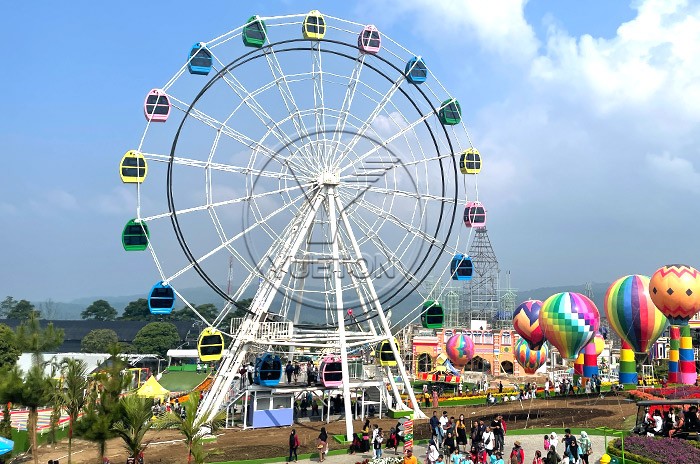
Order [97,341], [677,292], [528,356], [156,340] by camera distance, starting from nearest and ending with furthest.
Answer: [677,292] → [528,356] → [97,341] → [156,340]

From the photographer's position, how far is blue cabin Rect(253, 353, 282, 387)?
33812 mm

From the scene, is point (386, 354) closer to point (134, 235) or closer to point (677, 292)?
point (134, 235)

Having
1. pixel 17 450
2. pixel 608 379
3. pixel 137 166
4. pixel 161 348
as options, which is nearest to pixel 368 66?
pixel 137 166

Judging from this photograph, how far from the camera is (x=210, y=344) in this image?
3042 centimetres

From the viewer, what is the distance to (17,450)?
3047cm

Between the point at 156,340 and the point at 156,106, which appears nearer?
A: the point at 156,106

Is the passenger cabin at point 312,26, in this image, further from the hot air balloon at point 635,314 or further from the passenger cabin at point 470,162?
the hot air balloon at point 635,314

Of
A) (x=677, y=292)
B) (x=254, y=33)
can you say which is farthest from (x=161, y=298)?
(x=677, y=292)

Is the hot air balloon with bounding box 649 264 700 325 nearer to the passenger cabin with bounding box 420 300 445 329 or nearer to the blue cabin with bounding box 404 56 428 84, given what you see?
the passenger cabin with bounding box 420 300 445 329

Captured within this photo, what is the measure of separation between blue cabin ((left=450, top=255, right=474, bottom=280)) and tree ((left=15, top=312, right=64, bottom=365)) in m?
20.5

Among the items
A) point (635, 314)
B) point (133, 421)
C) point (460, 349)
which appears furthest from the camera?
point (460, 349)

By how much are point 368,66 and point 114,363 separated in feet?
71.7

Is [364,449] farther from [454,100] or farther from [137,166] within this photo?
[454,100]

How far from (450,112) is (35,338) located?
24290mm
